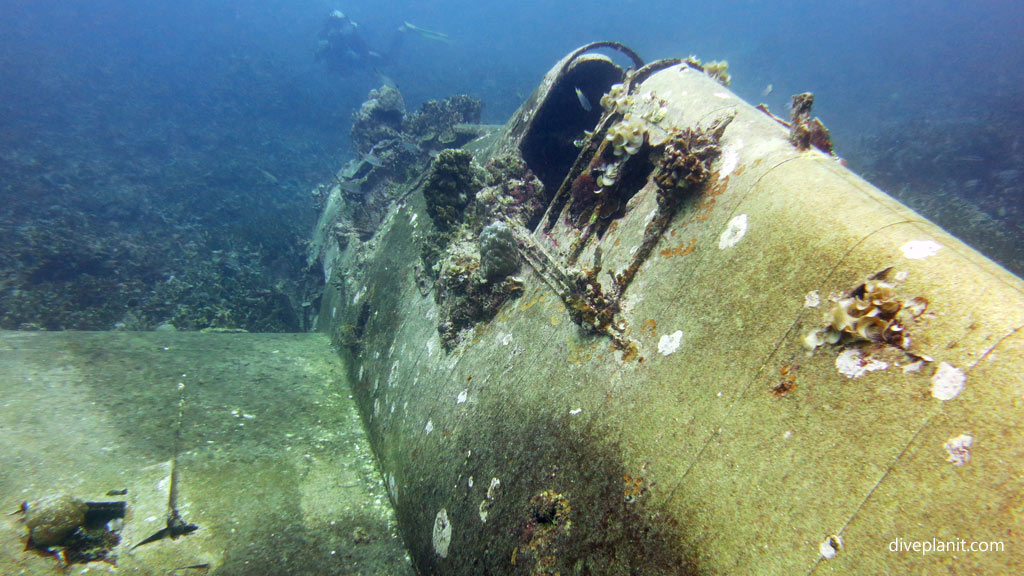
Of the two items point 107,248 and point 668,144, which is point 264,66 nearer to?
point 107,248

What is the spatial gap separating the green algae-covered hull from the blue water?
503 inches

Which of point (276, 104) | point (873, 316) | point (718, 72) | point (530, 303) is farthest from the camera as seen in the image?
point (276, 104)

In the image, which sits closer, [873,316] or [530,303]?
[873,316]

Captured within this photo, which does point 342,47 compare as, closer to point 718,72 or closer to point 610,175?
point 718,72

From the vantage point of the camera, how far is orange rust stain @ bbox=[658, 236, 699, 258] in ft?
8.55

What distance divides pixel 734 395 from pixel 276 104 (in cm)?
4526

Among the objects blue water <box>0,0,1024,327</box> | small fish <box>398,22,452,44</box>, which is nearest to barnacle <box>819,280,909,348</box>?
blue water <box>0,0,1024,327</box>

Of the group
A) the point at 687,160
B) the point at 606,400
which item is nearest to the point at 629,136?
the point at 687,160

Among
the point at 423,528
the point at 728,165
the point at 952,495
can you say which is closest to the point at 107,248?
the point at 423,528

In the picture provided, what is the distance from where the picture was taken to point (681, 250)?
265 centimetres

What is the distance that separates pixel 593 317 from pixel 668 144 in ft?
4.86

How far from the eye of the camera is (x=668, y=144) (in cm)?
291

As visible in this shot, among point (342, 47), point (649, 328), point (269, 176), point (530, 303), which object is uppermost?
point (342, 47)

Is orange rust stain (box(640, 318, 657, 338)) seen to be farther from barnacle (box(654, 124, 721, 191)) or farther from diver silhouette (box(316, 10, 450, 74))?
diver silhouette (box(316, 10, 450, 74))
